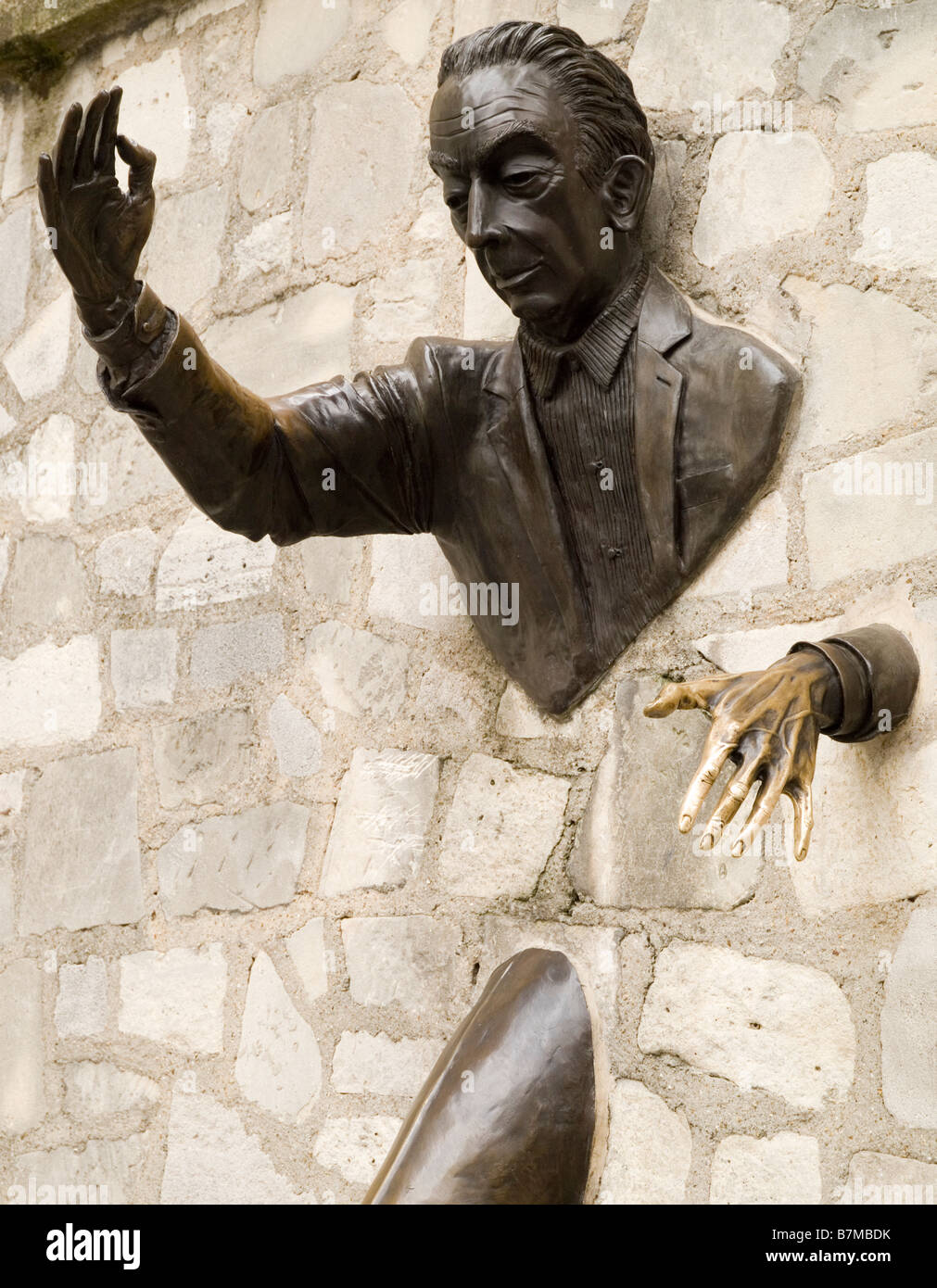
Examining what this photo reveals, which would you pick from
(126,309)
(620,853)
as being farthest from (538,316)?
(620,853)

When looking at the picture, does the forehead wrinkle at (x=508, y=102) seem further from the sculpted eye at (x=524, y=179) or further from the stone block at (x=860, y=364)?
the stone block at (x=860, y=364)

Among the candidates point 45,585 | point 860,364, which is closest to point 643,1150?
point 860,364

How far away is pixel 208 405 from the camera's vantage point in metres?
1.71

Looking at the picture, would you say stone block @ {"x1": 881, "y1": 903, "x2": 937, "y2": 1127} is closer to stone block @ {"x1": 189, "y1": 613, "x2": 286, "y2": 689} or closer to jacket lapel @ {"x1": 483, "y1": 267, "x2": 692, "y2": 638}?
jacket lapel @ {"x1": 483, "y1": 267, "x2": 692, "y2": 638}

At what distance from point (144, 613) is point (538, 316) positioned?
94cm

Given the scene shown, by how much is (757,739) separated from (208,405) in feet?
2.26

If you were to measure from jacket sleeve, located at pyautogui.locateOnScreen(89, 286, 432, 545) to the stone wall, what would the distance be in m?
0.24

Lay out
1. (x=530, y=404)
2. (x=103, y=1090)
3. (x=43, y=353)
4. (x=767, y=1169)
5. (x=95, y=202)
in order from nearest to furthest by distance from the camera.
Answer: (x=95, y=202), (x=767, y=1169), (x=530, y=404), (x=103, y=1090), (x=43, y=353)

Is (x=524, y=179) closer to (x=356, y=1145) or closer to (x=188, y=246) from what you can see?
(x=188, y=246)

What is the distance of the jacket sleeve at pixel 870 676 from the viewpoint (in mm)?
1550

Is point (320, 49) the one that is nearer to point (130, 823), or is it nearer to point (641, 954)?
point (130, 823)

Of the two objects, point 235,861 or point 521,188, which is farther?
point 235,861

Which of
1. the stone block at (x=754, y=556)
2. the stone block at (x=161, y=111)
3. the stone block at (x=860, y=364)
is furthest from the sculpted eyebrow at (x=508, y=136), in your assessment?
the stone block at (x=161, y=111)

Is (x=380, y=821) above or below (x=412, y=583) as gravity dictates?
below
